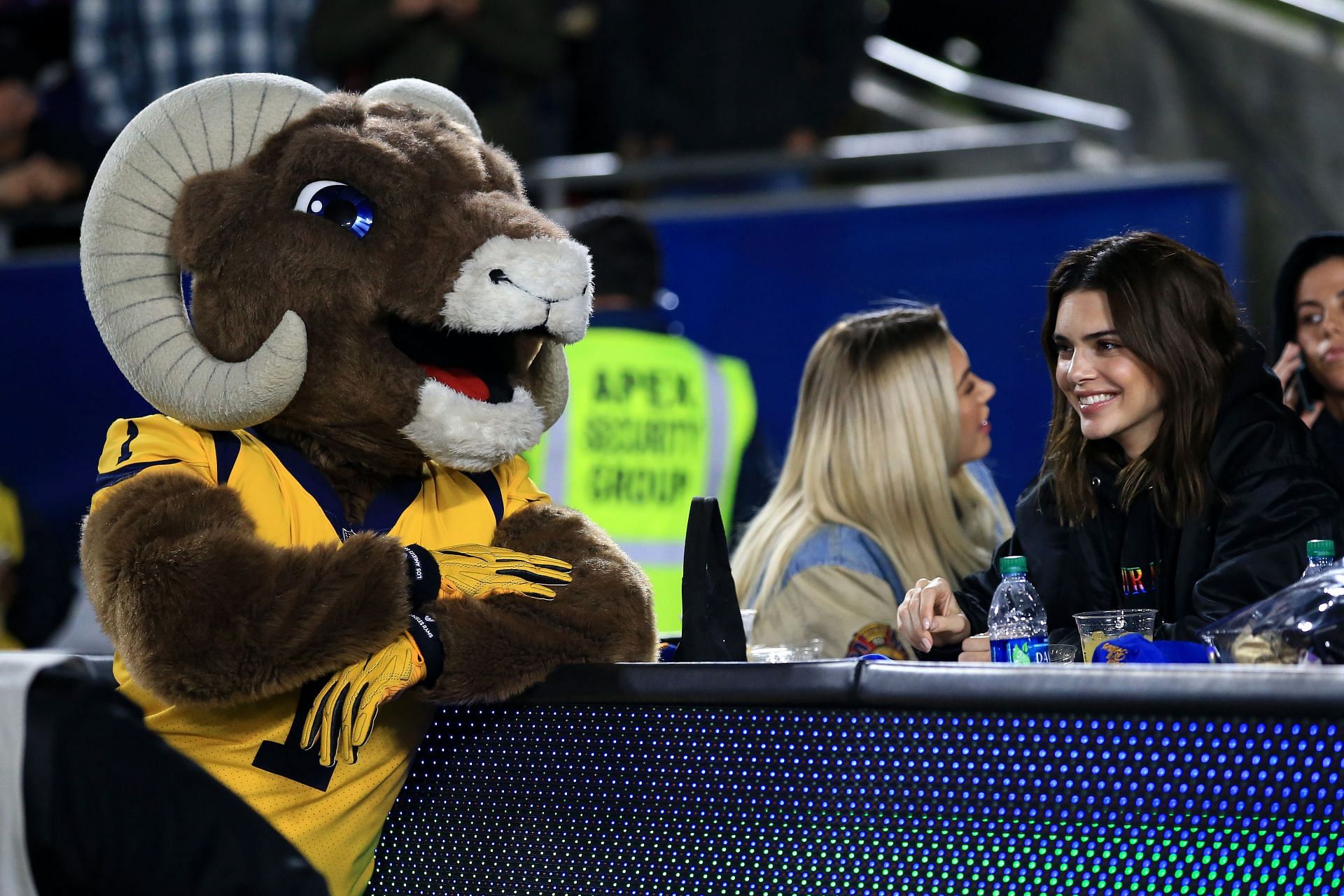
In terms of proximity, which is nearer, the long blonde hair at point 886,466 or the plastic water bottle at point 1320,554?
the plastic water bottle at point 1320,554

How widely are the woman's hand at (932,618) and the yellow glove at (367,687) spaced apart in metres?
0.86

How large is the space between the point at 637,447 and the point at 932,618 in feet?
4.96

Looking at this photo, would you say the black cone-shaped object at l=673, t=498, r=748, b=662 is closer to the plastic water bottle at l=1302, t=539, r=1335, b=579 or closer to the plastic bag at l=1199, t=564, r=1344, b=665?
the plastic bag at l=1199, t=564, r=1344, b=665

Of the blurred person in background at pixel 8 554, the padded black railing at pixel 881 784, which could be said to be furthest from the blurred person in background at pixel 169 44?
the padded black railing at pixel 881 784

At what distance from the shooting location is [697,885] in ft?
6.22

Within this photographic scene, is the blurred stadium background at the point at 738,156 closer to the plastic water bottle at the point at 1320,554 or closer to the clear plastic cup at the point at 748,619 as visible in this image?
the clear plastic cup at the point at 748,619

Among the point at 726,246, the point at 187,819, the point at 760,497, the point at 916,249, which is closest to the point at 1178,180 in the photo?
the point at 916,249

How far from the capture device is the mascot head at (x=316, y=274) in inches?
81.4

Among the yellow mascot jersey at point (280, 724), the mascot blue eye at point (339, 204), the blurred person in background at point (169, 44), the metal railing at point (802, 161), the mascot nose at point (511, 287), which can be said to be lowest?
the yellow mascot jersey at point (280, 724)

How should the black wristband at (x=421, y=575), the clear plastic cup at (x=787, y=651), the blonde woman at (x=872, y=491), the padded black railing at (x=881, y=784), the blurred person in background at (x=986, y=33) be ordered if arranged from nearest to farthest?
the padded black railing at (x=881, y=784)
the black wristband at (x=421, y=575)
the clear plastic cup at (x=787, y=651)
the blonde woman at (x=872, y=491)
the blurred person in background at (x=986, y=33)

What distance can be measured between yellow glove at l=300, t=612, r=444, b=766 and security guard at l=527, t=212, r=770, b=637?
181 cm

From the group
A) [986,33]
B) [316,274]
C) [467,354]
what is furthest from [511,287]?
[986,33]

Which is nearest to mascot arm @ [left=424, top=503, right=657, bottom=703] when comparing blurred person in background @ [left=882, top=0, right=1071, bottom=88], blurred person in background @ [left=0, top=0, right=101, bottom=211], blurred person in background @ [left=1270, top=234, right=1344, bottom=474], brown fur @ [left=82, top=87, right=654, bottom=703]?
brown fur @ [left=82, top=87, right=654, bottom=703]

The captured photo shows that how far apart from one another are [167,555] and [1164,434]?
4.74 feet
